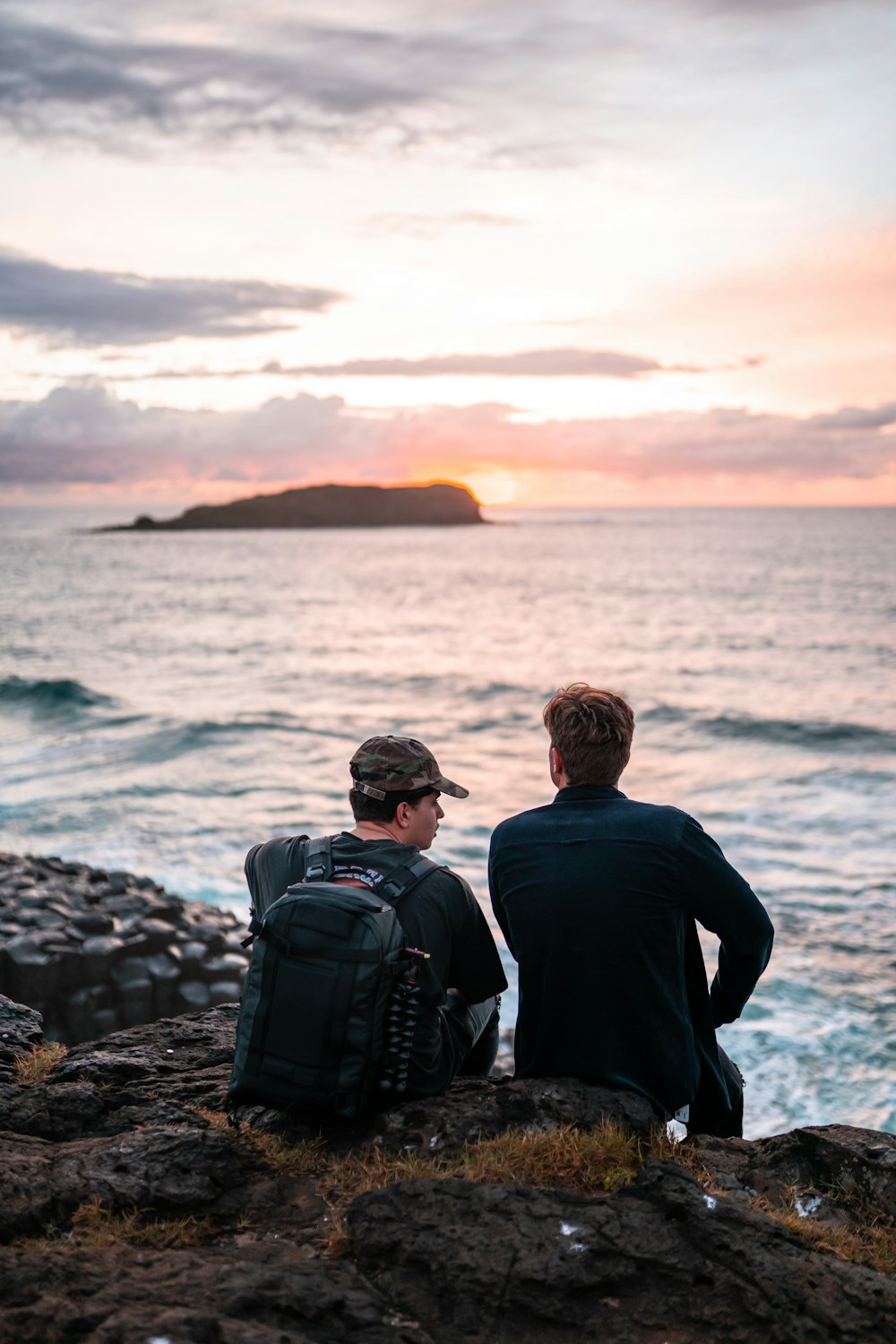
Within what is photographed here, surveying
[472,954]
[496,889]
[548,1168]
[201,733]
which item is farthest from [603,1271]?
[201,733]

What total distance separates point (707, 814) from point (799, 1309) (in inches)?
624

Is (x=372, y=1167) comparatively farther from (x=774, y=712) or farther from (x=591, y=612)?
(x=591, y=612)

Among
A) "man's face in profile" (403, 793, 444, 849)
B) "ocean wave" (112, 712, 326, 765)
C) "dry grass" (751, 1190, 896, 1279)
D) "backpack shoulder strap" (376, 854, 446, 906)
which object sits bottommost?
"ocean wave" (112, 712, 326, 765)

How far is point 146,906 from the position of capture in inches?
401

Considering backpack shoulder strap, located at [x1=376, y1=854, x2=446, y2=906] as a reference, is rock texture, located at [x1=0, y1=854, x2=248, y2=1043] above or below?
below

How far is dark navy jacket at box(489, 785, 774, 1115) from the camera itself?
3859 mm

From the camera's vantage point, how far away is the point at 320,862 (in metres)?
3.98

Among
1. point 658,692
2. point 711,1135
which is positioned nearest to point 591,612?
point 658,692

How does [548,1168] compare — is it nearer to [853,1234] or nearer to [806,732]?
[853,1234]

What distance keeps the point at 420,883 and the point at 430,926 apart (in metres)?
0.17

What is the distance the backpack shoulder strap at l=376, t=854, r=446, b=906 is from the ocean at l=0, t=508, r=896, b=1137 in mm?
5959

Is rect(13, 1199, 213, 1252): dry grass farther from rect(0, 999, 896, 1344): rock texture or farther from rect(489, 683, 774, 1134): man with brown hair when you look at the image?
rect(489, 683, 774, 1134): man with brown hair

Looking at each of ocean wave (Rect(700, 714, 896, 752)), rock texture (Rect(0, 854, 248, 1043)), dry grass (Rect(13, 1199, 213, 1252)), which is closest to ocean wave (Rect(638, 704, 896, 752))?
ocean wave (Rect(700, 714, 896, 752))

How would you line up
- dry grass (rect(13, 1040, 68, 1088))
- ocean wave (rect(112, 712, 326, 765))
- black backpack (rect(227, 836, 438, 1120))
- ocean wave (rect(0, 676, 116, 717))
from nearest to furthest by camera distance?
black backpack (rect(227, 836, 438, 1120)), dry grass (rect(13, 1040, 68, 1088)), ocean wave (rect(112, 712, 326, 765)), ocean wave (rect(0, 676, 116, 717))
